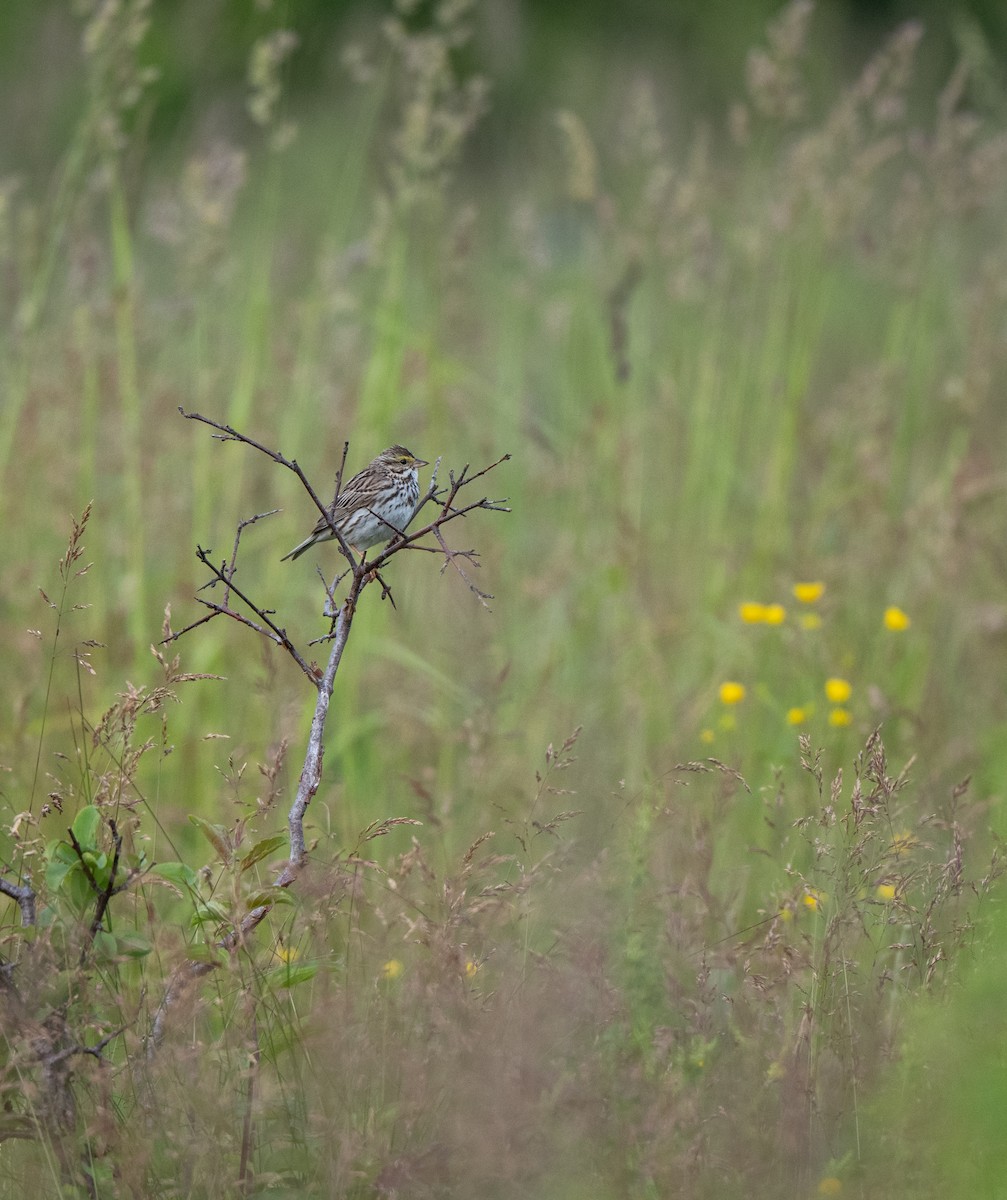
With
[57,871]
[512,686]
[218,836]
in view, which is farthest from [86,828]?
[512,686]

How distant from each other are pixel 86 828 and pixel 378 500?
1427 millimetres

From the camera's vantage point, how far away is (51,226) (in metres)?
3.63

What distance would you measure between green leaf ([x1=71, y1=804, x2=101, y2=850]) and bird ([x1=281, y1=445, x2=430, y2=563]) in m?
1.23

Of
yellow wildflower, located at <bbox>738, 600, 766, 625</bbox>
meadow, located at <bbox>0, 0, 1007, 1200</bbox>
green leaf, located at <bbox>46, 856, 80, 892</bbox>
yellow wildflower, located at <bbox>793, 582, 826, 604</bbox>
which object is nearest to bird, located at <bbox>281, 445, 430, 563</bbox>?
meadow, located at <bbox>0, 0, 1007, 1200</bbox>

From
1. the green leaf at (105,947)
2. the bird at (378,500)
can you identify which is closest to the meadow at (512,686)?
the green leaf at (105,947)

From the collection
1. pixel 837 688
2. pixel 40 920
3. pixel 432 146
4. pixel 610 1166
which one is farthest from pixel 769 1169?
pixel 432 146

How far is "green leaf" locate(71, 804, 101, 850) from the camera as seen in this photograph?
1925 mm

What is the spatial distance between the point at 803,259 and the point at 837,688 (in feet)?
5.05

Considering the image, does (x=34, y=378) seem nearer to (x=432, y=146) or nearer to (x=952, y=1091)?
(x=432, y=146)

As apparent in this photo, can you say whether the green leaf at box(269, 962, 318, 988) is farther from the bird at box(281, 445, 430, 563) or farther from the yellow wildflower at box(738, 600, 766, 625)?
the yellow wildflower at box(738, 600, 766, 625)

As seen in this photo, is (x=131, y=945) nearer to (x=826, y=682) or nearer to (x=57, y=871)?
(x=57, y=871)

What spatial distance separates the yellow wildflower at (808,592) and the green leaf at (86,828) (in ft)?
8.04

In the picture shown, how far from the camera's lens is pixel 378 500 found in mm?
3229

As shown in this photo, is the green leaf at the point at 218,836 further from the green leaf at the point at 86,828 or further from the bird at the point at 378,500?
the bird at the point at 378,500
